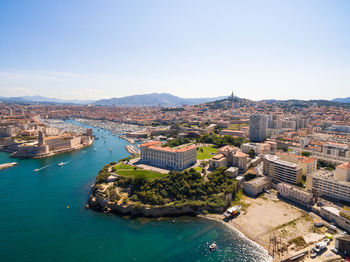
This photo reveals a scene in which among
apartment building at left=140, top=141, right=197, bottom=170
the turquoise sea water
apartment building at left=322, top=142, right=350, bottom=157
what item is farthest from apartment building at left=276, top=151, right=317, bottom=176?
the turquoise sea water

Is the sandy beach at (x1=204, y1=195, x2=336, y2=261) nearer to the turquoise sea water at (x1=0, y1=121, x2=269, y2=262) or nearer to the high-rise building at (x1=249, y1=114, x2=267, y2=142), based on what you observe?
the turquoise sea water at (x1=0, y1=121, x2=269, y2=262)

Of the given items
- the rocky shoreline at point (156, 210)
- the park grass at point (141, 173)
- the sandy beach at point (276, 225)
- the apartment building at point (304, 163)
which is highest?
the apartment building at point (304, 163)

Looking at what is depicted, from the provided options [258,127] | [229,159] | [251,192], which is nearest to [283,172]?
[251,192]

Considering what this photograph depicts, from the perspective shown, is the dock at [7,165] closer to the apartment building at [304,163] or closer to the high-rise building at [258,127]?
the apartment building at [304,163]

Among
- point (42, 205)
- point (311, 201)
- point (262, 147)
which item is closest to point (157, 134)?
point (262, 147)

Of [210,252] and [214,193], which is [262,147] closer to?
[214,193]

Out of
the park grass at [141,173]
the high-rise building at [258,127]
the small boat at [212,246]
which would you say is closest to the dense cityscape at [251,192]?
the park grass at [141,173]
